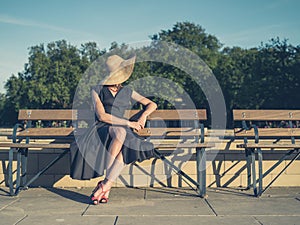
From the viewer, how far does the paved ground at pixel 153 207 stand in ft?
13.5

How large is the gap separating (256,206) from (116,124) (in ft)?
5.99

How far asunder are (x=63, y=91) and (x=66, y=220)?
42947mm

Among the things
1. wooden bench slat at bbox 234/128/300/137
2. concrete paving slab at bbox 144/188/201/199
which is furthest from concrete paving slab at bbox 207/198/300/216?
wooden bench slat at bbox 234/128/300/137

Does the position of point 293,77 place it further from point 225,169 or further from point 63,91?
point 225,169

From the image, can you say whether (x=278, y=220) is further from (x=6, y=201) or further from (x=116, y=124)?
(x=6, y=201)

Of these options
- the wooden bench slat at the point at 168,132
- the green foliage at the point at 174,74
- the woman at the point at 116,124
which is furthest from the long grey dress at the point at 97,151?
the green foliage at the point at 174,74

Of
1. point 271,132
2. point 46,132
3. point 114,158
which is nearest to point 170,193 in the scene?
point 114,158

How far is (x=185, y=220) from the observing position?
413cm

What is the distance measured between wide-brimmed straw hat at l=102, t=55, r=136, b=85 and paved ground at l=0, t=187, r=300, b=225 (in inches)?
55.8

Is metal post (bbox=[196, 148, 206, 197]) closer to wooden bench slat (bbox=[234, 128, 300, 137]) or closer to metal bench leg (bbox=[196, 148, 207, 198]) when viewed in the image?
metal bench leg (bbox=[196, 148, 207, 198])

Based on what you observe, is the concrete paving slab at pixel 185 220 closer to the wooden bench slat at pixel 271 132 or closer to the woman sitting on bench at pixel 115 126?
the woman sitting on bench at pixel 115 126

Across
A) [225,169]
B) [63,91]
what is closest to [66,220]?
[225,169]

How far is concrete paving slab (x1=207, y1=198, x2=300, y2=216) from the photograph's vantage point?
4.44 meters

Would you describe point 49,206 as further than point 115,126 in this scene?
No
